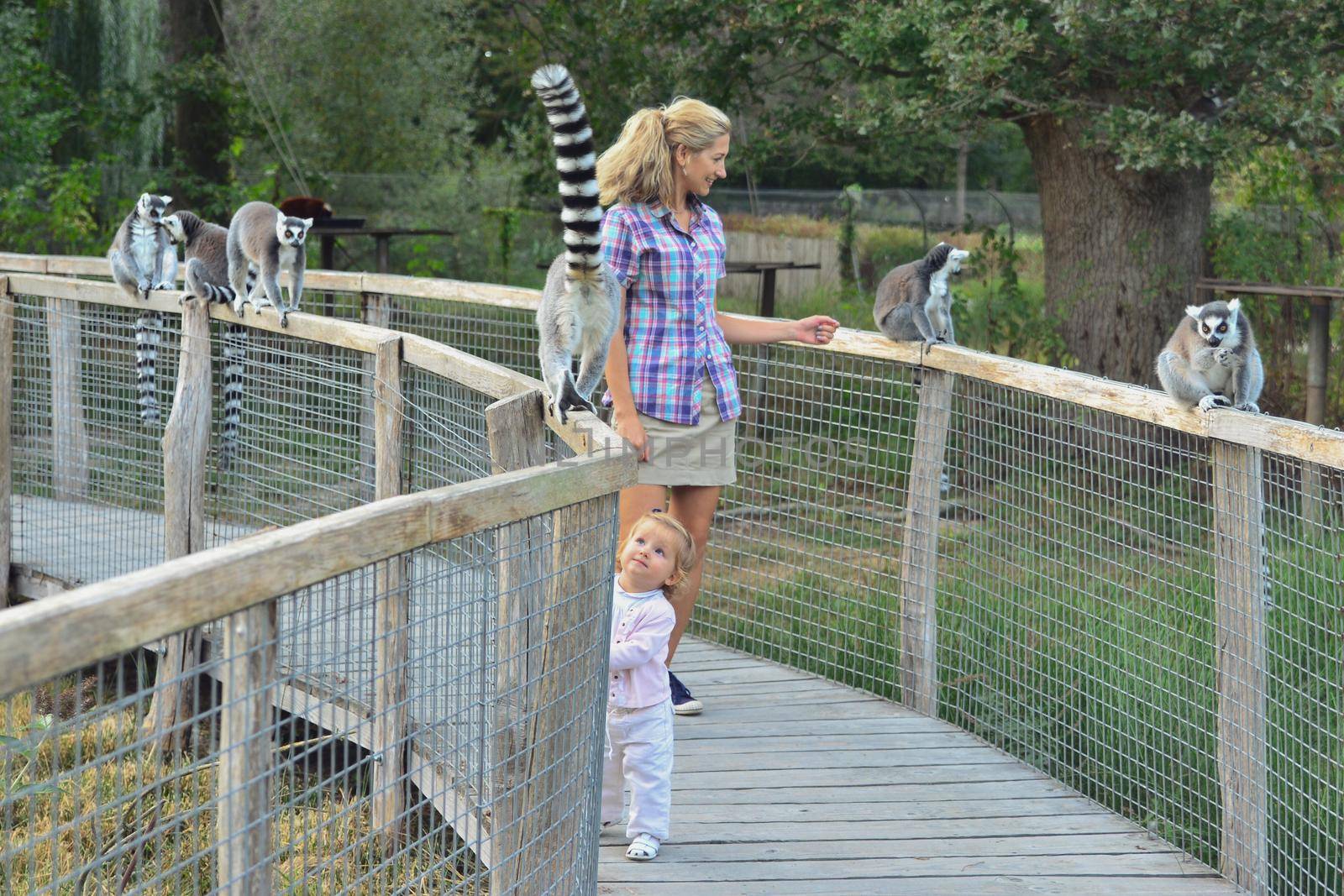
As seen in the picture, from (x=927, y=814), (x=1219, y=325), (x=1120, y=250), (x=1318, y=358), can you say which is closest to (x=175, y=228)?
(x=927, y=814)

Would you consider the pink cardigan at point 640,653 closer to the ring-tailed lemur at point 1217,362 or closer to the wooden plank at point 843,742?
the wooden plank at point 843,742

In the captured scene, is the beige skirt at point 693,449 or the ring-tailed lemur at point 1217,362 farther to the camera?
the ring-tailed lemur at point 1217,362

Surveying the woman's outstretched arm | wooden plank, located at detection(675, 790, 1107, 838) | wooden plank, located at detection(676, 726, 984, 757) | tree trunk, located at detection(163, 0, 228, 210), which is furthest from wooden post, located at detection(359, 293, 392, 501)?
tree trunk, located at detection(163, 0, 228, 210)

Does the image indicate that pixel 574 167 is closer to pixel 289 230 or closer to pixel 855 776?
pixel 855 776

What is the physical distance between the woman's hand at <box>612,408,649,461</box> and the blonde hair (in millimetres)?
565

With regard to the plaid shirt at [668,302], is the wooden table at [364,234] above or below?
above

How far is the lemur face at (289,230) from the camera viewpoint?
5984 mm

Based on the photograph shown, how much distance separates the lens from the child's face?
339 cm

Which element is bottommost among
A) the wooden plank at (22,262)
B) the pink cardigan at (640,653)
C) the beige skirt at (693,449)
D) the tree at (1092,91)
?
the pink cardigan at (640,653)

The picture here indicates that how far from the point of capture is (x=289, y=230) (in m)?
5.99

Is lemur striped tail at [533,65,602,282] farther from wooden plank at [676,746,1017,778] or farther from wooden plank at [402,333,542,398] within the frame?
wooden plank at [676,746,1017,778]

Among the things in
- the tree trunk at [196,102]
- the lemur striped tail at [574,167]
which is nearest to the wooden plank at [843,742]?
the lemur striped tail at [574,167]

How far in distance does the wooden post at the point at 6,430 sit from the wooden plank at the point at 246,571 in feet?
15.0

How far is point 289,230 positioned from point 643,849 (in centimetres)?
359
